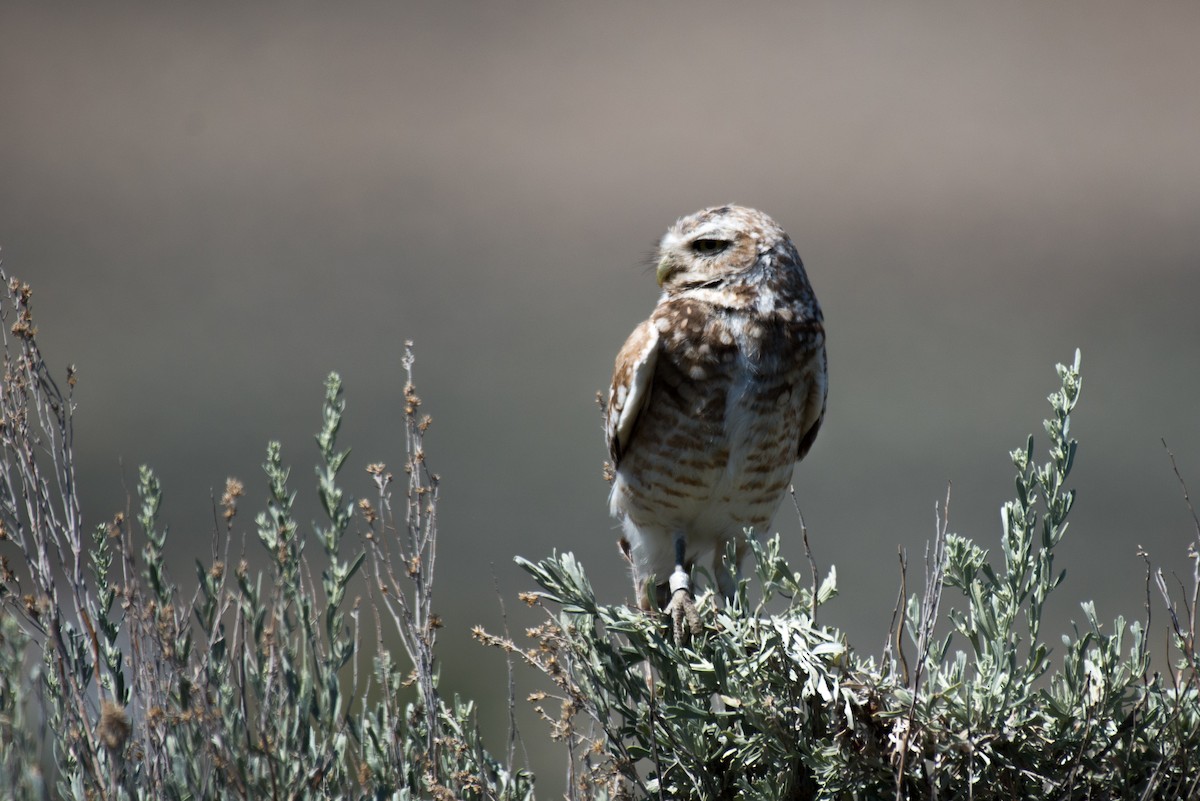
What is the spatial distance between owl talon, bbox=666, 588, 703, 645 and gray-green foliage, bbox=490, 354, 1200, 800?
36 cm

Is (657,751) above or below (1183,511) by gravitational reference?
above

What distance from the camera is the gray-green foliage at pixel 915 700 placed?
2551 millimetres

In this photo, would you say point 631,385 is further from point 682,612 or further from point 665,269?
point 682,612

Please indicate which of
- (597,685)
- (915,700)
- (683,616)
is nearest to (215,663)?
(597,685)

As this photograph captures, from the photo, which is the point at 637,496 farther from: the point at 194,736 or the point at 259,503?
the point at 259,503

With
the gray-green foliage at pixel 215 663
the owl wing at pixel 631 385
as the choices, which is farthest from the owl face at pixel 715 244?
the gray-green foliage at pixel 215 663

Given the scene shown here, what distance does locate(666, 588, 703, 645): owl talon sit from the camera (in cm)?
335

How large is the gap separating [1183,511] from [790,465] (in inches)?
386

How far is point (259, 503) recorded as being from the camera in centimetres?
1293

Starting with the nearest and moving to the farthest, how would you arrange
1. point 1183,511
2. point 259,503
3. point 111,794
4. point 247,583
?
point 111,794 < point 247,583 < point 1183,511 < point 259,503

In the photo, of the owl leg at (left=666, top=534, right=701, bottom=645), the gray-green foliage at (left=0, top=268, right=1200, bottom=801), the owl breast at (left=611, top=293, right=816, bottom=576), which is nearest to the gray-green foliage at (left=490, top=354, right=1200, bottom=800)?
the gray-green foliage at (left=0, top=268, right=1200, bottom=801)

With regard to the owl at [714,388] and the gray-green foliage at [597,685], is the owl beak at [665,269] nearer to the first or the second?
the owl at [714,388]

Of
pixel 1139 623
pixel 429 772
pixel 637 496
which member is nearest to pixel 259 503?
pixel 637 496

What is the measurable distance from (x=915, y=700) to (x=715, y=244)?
195 centimetres
